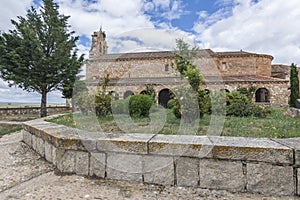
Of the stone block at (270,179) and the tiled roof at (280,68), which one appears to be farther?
the tiled roof at (280,68)

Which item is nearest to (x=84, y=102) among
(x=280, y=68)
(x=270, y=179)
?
(x=270, y=179)

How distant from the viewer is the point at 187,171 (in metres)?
2.21

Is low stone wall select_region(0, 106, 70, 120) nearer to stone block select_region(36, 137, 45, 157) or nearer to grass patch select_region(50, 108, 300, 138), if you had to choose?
stone block select_region(36, 137, 45, 157)

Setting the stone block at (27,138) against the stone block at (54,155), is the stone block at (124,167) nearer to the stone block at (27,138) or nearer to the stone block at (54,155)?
the stone block at (54,155)

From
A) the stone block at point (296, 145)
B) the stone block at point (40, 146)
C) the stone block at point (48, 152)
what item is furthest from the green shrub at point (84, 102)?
the stone block at point (296, 145)

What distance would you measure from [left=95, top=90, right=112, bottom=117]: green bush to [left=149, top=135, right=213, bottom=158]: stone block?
3.07 m

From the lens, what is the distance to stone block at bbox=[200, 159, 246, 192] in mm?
2076

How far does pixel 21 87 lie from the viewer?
11500 mm

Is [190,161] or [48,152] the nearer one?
[190,161]

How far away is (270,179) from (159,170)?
119 centimetres

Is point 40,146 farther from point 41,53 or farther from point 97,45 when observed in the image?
point 97,45

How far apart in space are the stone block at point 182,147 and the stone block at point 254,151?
0.11 metres

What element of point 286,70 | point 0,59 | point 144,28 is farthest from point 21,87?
point 286,70

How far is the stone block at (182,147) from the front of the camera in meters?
2.13
